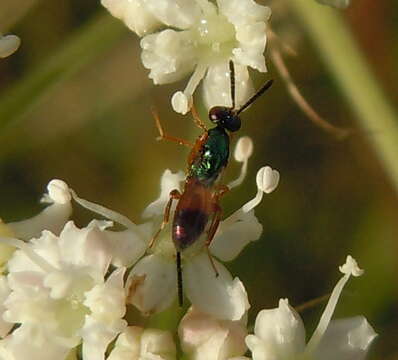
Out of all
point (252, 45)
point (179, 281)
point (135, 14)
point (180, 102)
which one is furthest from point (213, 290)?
point (135, 14)

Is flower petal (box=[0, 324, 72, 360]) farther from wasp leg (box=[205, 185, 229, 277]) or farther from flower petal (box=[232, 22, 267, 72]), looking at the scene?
flower petal (box=[232, 22, 267, 72])

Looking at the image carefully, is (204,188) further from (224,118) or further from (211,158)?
(224,118)

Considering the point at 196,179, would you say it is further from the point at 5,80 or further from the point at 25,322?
the point at 5,80

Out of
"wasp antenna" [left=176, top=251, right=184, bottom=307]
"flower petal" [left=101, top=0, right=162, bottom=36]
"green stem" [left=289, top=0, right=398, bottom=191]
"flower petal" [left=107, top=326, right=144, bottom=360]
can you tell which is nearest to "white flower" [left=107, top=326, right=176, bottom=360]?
"flower petal" [left=107, top=326, right=144, bottom=360]

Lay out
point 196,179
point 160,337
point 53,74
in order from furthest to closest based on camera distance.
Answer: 1. point 53,74
2. point 196,179
3. point 160,337

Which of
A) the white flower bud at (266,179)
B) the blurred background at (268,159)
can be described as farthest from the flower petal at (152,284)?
the blurred background at (268,159)

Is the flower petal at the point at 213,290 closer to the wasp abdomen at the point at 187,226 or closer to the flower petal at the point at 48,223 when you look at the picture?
the wasp abdomen at the point at 187,226

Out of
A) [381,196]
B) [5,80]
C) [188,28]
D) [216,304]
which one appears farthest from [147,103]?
[216,304]
